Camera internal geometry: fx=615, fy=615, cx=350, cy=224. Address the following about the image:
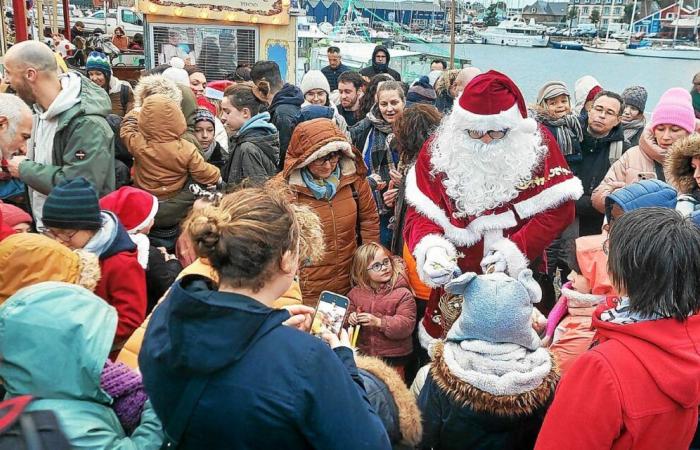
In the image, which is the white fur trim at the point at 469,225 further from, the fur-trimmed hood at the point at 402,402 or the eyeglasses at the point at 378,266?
the fur-trimmed hood at the point at 402,402

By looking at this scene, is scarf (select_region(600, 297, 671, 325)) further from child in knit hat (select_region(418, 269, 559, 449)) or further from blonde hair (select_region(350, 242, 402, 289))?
blonde hair (select_region(350, 242, 402, 289))

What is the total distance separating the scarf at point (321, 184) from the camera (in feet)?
11.7

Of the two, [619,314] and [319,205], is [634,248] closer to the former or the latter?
[619,314]

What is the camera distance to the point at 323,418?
53.6 inches

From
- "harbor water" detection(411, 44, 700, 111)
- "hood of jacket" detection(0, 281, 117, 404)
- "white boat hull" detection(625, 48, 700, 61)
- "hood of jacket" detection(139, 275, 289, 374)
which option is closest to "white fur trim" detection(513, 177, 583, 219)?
"hood of jacket" detection(139, 275, 289, 374)

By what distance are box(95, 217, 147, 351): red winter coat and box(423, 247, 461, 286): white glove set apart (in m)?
1.23

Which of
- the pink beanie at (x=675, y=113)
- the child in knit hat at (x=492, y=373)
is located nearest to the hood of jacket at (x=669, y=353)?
the child in knit hat at (x=492, y=373)

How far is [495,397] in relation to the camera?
204cm

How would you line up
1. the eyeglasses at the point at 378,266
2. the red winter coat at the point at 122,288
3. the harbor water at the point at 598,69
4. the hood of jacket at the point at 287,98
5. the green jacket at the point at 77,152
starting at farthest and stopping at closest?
the harbor water at the point at 598,69 < the hood of jacket at the point at 287,98 < the eyeglasses at the point at 378,266 < the green jacket at the point at 77,152 < the red winter coat at the point at 122,288

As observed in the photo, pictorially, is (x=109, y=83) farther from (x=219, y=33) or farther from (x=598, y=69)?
(x=598, y=69)

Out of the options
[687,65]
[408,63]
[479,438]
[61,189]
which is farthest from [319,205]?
[687,65]

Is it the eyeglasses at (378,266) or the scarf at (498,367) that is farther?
the eyeglasses at (378,266)

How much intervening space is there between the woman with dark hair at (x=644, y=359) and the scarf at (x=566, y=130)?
111 inches

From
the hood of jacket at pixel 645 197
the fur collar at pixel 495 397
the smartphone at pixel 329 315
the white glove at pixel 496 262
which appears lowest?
the fur collar at pixel 495 397
